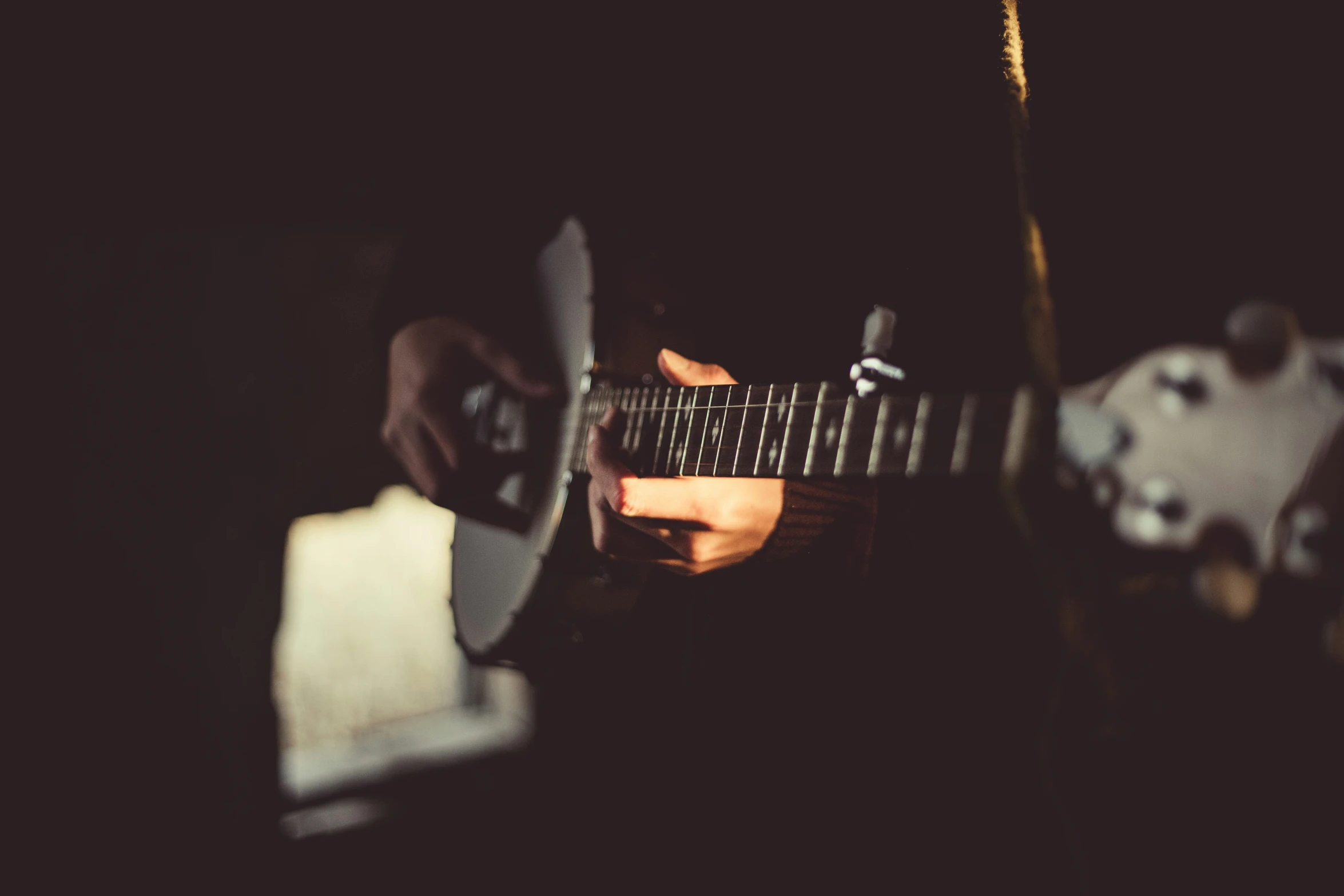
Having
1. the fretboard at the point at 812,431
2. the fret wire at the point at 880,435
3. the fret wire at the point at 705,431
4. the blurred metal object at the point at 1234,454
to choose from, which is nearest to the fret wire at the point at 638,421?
the fretboard at the point at 812,431

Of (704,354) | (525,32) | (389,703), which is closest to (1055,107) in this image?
(704,354)

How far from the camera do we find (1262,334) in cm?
37

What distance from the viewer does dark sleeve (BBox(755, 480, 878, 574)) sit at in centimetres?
75

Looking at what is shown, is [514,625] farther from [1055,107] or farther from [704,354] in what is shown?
[1055,107]

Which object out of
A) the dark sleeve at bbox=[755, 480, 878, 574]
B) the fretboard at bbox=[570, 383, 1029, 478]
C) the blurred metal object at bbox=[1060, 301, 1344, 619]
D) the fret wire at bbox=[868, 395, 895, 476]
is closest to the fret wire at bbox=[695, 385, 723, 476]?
the fretboard at bbox=[570, 383, 1029, 478]

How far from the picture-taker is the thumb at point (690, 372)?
2.70ft

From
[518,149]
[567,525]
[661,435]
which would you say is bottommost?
[567,525]

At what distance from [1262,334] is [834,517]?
0.45 m

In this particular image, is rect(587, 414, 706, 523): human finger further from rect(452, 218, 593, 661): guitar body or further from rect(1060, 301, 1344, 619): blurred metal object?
rect(1060, 301, 1344, 619): blurred metal object

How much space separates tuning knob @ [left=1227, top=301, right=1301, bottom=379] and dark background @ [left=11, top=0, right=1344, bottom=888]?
0.60ft

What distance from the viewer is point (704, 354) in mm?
896

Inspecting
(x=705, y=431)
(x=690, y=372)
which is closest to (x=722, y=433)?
(x=705, y=431)

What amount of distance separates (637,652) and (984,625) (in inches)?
20.8

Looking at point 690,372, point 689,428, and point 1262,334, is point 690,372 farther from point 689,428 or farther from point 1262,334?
point 1262,334
